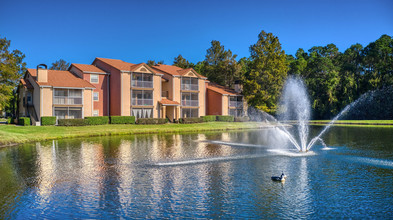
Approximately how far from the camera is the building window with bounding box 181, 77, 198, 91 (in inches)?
2410

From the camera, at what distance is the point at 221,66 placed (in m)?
77.1

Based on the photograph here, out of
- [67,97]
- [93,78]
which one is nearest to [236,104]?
[93,78]

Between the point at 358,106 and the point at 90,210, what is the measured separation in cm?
7548

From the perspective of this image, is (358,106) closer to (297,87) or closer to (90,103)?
(297,87)

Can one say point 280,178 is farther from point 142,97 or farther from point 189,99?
point 189,99

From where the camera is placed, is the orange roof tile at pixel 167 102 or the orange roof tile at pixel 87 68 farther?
the orange roof tile at pixel 167 102

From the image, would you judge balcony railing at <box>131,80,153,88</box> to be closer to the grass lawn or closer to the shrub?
the shrub

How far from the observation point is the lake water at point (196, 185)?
11703mm

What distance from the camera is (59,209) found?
1199cm

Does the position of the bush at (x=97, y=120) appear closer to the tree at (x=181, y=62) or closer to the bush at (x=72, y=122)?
the bush at (x=72, y=122)

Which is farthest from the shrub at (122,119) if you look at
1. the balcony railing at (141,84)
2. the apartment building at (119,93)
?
the balcony railing at (141,84)

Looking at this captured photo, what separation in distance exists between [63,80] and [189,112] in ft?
77.1

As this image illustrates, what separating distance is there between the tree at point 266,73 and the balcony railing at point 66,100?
106ft

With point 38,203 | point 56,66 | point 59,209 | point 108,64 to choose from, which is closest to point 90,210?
point 59,209
